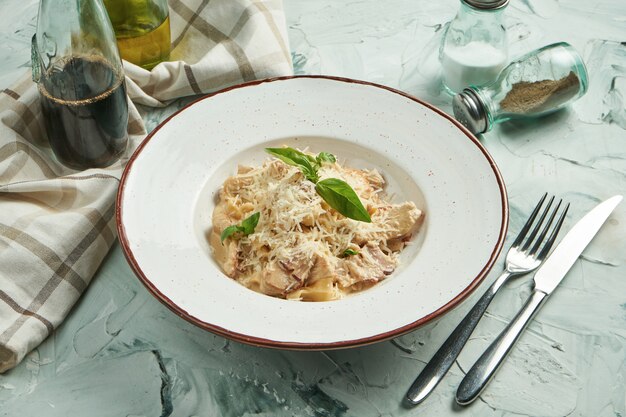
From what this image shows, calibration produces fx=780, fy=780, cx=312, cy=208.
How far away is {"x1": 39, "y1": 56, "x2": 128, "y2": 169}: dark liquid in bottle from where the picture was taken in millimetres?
2469

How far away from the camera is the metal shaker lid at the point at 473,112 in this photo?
276 centimetres

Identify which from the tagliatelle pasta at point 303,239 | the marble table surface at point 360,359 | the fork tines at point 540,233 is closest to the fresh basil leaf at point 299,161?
the tagliatelle pasta at point 303,239

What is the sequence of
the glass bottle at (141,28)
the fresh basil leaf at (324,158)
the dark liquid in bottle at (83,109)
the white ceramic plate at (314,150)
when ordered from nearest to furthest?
1. the white ceramic plate at (314,150)
2. the fresh basil leaf at (324,158)
3. the dark liquid in bottle at (83,109)
4. the glass bottle at (141,28)

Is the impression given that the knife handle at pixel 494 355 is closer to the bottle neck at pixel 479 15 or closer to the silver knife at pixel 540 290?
the silver knife at pixel 540 290

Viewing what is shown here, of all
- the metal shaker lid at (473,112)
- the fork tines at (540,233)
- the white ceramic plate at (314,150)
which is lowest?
the fork tines at (540,233)

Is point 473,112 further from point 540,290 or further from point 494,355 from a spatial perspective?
point 494,355

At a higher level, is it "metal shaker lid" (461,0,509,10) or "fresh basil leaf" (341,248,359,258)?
"metal shaker lid" (461,0,509,10)

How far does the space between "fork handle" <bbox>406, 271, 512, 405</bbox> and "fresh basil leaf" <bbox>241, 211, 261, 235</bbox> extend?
63 cm

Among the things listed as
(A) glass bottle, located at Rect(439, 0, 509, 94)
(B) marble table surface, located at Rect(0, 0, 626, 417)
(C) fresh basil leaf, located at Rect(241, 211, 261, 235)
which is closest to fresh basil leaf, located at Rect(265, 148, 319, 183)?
(C) fresh basil leaf, located at Rect(241, 211, 261, 235)

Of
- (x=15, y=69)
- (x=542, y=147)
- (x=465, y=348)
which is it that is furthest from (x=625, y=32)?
(x=15, y=69)

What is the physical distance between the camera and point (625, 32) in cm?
331

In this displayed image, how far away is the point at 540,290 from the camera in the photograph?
2217mm

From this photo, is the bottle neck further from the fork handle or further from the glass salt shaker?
the fork handle

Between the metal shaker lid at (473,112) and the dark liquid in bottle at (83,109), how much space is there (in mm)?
1179
